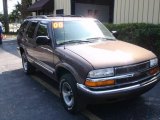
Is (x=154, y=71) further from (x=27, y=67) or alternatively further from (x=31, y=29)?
(x=27, y=67)

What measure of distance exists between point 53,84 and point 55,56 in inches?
66.9

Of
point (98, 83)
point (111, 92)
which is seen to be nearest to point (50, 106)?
point (98, 83)

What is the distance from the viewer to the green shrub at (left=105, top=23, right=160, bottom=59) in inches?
325

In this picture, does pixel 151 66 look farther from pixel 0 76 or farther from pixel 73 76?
pixel 0 76

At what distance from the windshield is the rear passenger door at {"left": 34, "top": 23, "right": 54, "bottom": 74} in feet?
0.89

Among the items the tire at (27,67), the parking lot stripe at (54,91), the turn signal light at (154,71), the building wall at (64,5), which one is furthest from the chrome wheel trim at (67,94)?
the building wall at (64,5)

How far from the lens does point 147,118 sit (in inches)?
177

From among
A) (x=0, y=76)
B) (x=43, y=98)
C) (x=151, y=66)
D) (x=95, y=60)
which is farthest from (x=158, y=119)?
(x=0, y=76)

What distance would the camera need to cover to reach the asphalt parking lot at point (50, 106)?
467 cm

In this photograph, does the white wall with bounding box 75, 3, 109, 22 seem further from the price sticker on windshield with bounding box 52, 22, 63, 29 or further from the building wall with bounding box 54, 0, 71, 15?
the price sticker on windshield with bounding box 52, 22, 63, 29

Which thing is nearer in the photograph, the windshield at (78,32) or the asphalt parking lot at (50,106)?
the asphalt parking lot at (50,106)

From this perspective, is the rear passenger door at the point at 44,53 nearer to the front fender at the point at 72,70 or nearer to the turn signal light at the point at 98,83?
the front fender at the point at 72,70

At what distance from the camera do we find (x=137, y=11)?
11.1 m

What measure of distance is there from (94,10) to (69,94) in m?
15.0
